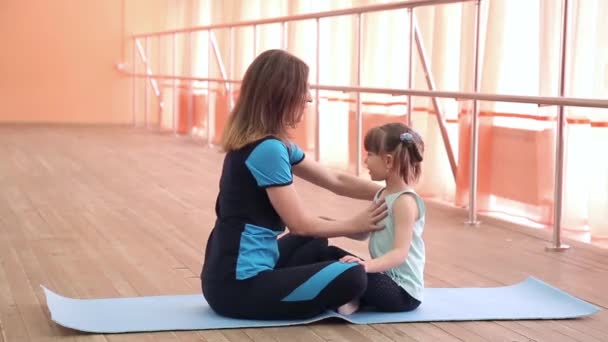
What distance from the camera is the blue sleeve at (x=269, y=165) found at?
2141mm

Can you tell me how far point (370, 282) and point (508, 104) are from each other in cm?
197

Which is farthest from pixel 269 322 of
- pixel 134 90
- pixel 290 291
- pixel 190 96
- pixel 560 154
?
pixel 134 90

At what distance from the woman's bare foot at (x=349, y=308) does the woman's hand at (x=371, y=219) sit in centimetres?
17

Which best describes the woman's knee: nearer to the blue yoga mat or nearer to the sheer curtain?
the blue yoga mat

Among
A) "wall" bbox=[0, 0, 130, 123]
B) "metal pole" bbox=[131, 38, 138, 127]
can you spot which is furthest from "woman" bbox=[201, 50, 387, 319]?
"wall" bbox=[0, 0, 130, 123]

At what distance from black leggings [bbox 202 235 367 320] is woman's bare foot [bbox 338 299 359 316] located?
4cm

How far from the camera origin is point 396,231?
219cm

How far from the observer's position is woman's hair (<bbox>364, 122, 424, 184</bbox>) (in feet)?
7.21

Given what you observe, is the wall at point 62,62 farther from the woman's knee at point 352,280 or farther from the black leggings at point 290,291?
the woman's knee at point 352,280

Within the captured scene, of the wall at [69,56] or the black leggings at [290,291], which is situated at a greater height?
the wall at [69,56]

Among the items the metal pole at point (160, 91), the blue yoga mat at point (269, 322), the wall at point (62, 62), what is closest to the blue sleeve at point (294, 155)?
the blue yoga mat at point (269, 322)

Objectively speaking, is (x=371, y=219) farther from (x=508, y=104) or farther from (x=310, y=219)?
(x=508, y=104)

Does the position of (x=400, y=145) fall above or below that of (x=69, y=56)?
below

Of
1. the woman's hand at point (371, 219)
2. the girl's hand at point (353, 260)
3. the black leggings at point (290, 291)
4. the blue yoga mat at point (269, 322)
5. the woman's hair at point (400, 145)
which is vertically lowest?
the blue yoga mat at point (269, 322)
